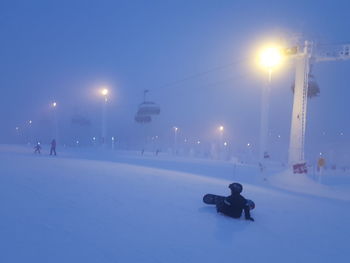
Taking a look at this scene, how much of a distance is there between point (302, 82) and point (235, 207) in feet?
49.9

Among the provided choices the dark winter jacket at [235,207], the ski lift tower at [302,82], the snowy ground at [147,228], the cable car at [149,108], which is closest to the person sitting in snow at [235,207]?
the dark winter jacket at [235,207]

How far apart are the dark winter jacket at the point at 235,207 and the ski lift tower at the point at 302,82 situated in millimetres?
13506

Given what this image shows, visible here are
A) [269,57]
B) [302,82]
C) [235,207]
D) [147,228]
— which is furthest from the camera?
[302,82]

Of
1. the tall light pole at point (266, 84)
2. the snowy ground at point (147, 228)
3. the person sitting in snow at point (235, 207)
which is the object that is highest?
the tall light pole at point (266, 84)

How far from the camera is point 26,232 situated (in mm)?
5676

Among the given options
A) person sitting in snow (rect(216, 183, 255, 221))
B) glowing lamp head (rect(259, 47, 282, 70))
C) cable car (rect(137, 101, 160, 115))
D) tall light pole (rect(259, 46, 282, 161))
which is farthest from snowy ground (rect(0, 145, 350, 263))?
cable car (rect(137, 101, 160, 115))

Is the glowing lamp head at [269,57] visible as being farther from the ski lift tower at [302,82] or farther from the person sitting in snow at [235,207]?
the person sitting in snow at [235,207]

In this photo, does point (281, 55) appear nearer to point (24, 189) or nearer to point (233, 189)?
point (233, 189)

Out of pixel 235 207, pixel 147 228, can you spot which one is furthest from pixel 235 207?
pixel 147 228

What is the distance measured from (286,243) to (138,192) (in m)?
5.15

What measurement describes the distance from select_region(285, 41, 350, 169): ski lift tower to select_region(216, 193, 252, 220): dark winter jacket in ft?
44.3

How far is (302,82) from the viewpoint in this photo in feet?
67.1

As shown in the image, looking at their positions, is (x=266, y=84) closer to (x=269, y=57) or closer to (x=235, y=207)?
(x=269, y=57)

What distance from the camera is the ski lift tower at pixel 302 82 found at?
66.7 feet
